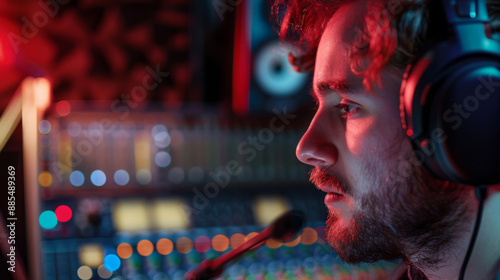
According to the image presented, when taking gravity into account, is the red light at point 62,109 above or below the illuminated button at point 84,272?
above

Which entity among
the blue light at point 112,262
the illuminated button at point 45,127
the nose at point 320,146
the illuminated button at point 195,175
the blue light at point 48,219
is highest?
the nose at point 320,146

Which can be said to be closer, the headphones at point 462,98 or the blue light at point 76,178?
the headphones at point 462,98

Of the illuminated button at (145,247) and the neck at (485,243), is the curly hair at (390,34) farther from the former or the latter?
the illuminated button at (145,247)

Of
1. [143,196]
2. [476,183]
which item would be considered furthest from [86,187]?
[476,183]

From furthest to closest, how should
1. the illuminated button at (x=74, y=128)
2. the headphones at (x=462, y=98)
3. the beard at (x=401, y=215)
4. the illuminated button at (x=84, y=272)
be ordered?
the illuminated button at (x=74, y=128) < the illuminated button at (x=84, y=272) < the beard at (x=401, y=215) < the headphones at (x=462, y=98)

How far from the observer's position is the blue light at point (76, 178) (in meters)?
1.21

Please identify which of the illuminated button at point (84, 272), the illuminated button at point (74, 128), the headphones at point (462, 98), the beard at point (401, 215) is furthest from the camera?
the illuminated button at point (74, 128)

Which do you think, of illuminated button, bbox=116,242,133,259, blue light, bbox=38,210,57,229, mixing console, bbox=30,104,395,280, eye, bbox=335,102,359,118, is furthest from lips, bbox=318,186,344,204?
blue light, bbox=38,210,57,229

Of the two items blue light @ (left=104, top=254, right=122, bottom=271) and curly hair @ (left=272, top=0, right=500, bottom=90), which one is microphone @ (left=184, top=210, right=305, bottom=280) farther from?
blue light @ (left=104, top=254, right=122, bottom=271)

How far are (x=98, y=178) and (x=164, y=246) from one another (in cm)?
23

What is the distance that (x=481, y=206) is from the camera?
602mm

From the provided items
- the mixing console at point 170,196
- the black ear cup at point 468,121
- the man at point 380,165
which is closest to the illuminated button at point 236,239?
the mixing console at point 170,196

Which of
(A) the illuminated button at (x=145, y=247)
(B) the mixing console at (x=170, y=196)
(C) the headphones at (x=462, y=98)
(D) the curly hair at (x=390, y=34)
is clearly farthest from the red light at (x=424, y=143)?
(A) the illuminated button at (x=145, y=247)

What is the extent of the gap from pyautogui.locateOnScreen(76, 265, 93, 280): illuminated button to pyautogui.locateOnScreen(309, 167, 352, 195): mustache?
607 millimetres
